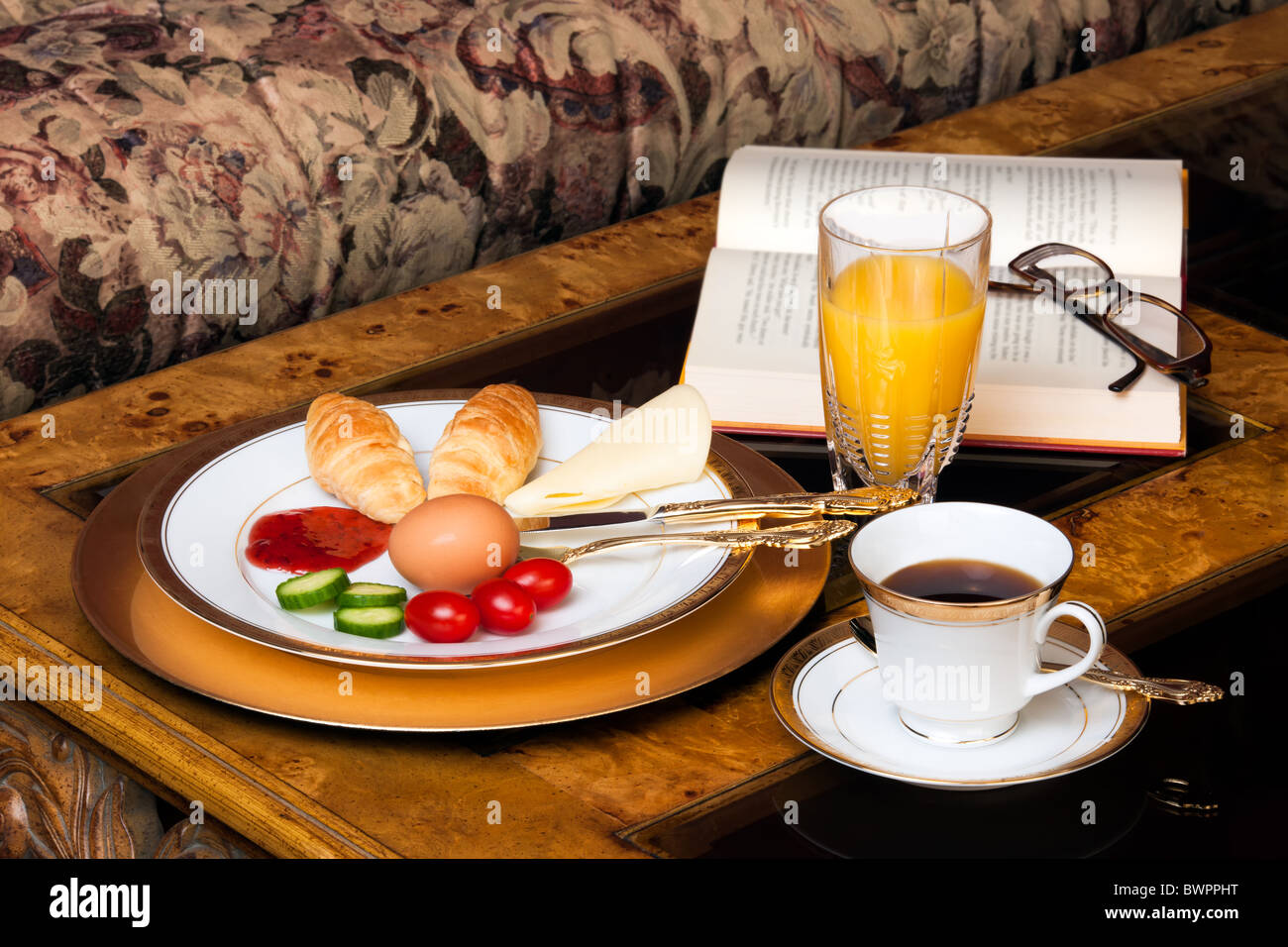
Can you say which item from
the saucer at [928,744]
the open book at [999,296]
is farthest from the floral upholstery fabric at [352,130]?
the saucer at [928,744]

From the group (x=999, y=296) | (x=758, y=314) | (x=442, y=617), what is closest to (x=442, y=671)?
(x=442, y=617)

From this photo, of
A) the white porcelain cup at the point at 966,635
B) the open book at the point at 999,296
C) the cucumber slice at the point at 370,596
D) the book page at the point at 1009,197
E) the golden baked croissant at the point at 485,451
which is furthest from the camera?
the book page at the point at 1009,197

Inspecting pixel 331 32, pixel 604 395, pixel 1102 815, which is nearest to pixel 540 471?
pixel 604 395

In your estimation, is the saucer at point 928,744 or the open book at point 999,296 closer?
the saucer at point 928,744

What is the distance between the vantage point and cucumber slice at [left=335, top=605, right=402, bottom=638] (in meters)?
0.71

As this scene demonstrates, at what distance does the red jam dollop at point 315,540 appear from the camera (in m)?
0.78

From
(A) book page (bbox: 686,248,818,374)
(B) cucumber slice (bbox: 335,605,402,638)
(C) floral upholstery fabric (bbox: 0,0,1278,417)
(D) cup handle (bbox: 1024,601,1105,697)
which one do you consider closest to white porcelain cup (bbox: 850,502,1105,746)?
(D) cup handle (bbox: 1024,601,1105,697)

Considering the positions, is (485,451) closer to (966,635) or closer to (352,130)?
(966,635)

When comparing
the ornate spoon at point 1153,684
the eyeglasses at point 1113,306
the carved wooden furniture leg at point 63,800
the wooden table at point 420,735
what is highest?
the eyeglasses at point 1113,306

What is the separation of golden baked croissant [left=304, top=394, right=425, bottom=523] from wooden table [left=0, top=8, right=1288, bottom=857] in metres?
0.15

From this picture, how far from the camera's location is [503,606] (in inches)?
27.9

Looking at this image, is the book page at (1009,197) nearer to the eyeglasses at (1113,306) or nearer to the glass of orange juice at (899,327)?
the eyeglasses at (1113,306)

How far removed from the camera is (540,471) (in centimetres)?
88
